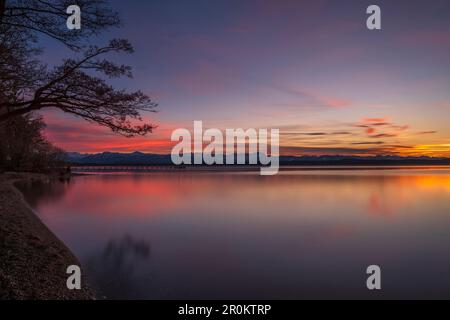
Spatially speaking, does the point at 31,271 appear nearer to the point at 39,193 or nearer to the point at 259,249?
the point at 259,249

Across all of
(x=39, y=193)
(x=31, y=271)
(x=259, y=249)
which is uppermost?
(x=31, y=271)

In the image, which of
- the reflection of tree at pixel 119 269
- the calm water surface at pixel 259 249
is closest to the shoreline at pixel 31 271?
the reflection of tree at pixel 119 269

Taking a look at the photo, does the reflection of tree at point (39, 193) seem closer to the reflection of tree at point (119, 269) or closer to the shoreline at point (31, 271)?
the reflection of tree at point (119, 269)

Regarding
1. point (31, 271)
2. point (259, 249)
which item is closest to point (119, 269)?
point (31, 271)

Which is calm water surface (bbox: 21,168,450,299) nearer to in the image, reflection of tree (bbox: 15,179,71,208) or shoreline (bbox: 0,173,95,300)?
shoreline (bbox: 0,173,95,300)

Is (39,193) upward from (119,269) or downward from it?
upward

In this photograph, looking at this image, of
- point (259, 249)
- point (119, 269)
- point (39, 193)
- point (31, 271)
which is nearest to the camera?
point (31, 271)

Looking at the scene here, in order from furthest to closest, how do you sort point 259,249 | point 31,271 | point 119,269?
point 259,249
point 119,269
point 31,271

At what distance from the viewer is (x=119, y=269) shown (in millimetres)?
9008

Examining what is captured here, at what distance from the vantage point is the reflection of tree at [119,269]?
7.46 m

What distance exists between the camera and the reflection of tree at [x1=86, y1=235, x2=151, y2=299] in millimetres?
7461

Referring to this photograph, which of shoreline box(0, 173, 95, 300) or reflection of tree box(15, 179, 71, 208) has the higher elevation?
shoreline box(0, 173, 95, 300)

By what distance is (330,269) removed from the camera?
9.12 meters

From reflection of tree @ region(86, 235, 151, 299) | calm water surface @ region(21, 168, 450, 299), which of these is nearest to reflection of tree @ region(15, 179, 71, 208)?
calm water surface @ region(21, 168, 450, 299)
